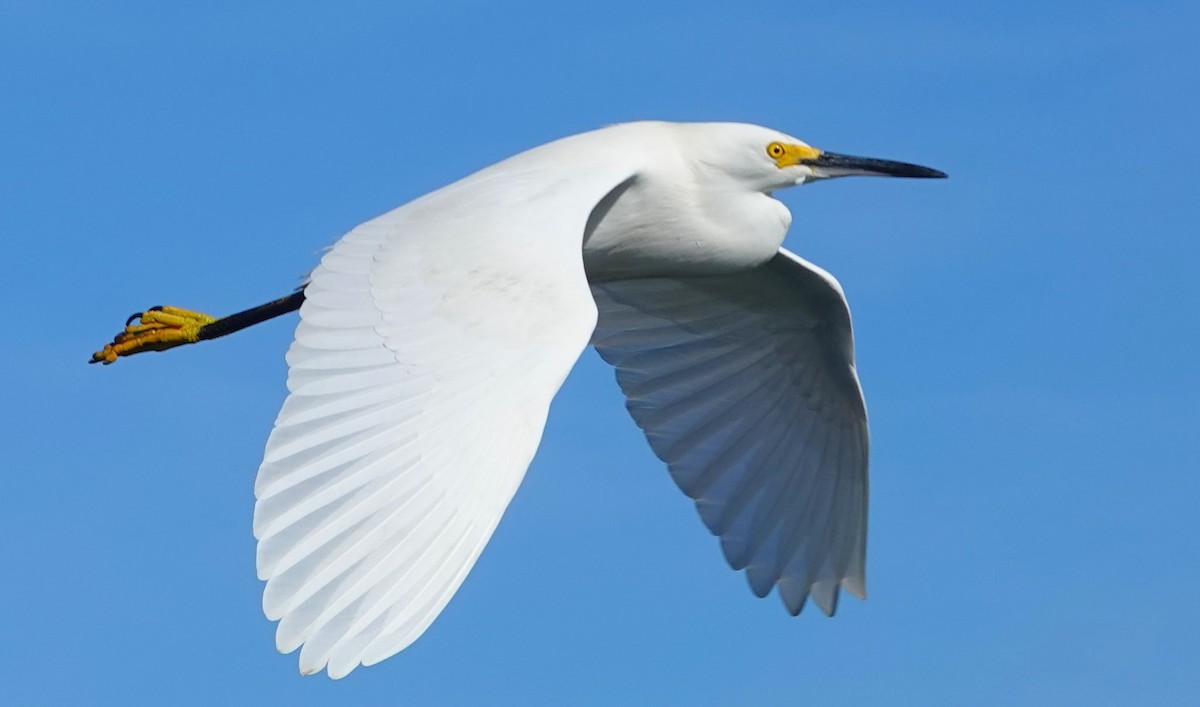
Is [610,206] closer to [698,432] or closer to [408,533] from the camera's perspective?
[698,432]

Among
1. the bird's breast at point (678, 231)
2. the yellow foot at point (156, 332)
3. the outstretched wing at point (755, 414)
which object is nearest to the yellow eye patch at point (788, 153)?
the bird's breast at point (678, 231)

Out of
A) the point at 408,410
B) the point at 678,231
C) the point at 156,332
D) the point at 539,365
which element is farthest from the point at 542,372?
the point at 156,332

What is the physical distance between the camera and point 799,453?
10375 mm

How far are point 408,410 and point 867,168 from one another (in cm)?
404

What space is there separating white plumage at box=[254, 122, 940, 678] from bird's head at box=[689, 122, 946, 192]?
0.05ft

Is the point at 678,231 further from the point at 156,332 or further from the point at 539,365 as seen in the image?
the point at 156,332

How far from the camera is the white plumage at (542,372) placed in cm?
604

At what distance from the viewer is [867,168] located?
976cm

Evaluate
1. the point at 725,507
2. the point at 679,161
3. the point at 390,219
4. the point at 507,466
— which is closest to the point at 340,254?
the point at 390,219

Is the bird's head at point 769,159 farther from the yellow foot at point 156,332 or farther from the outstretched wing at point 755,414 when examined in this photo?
the yellow foot at point 156,332

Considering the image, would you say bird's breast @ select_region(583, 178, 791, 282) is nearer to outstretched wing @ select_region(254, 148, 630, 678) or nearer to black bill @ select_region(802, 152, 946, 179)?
black bill @ select_region(802, 152, 946, 179)

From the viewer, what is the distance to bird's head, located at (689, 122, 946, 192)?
9.16 meters

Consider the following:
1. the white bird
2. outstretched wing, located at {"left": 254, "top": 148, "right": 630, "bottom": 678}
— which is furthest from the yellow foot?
outstretched wing, located at {"left": 254, "top": 148, "right": 630, "bottom": 678}

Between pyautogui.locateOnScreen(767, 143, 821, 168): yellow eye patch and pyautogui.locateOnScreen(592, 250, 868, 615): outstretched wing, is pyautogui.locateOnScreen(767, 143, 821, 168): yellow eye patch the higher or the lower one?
the higher one
